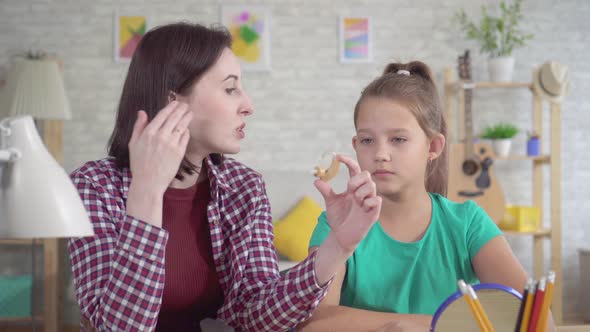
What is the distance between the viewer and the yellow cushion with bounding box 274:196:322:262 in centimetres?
368

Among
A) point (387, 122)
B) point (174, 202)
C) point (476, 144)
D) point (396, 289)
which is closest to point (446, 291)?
point (396, 289)

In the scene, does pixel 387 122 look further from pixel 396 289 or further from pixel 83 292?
pixel 83 292

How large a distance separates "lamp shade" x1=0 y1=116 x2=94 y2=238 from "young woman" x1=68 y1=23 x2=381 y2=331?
0.43 metres

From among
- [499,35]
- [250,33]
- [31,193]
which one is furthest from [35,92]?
[31,193]

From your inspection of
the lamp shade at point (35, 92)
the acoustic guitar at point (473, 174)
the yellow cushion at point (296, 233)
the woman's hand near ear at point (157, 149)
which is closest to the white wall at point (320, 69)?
the acoustic guitar at point (473, 174)

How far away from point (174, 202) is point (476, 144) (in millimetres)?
3307

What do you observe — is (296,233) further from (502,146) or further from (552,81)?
(552,81)

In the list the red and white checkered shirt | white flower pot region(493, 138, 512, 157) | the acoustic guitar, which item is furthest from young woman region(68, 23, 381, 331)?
white flower pot region(493, 138, 512, 157)

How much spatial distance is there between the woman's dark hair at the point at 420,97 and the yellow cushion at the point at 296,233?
6.82 ft

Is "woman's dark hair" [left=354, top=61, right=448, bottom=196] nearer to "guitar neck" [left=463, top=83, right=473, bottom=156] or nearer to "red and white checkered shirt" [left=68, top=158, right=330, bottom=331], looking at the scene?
"red and white checkered shirt" [left=68, top=158, right=330, bottom=331]

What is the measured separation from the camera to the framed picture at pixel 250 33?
452cm

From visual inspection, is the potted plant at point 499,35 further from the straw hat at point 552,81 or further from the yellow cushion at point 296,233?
the yellow cushion at point 296,233

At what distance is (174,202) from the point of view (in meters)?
1.39

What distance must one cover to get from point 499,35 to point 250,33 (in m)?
1.85
